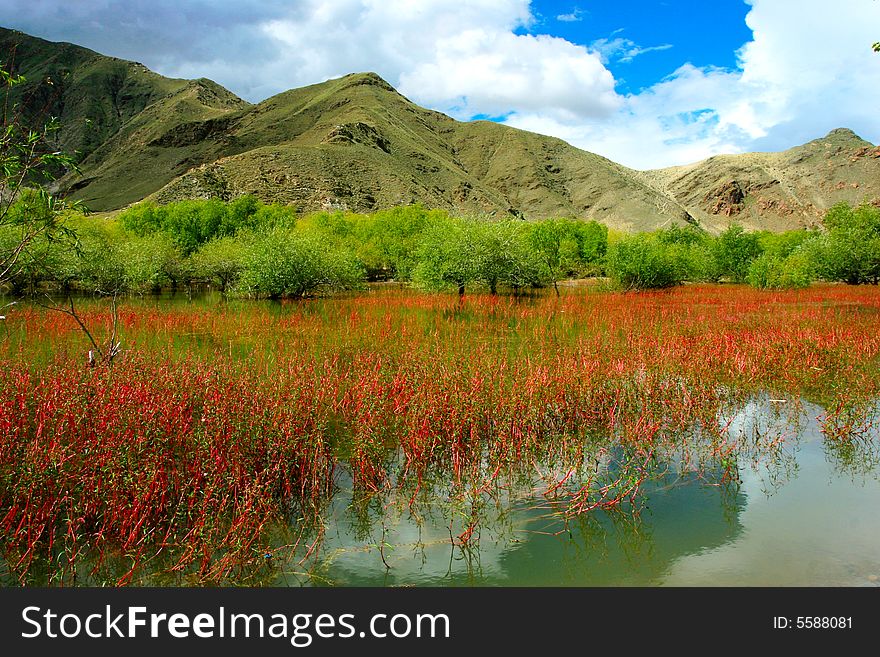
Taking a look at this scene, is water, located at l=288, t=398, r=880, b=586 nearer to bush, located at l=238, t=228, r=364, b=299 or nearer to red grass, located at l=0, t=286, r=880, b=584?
red grass, located at l=0, t=286, r=880, b=584

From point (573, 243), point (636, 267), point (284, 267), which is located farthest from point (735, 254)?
point (284, 267)

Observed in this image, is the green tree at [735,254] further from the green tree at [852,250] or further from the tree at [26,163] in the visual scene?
the tree at [26,163]

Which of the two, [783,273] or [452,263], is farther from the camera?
[783,273]

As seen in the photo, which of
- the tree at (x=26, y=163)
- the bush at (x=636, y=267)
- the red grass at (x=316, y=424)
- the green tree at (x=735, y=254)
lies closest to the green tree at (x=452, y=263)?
the bush at (x=636, y=267)

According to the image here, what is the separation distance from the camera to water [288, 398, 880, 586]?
5.58m

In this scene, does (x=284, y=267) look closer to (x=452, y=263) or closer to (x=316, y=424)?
(x=452, y=263)

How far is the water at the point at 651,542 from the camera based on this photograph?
18.3 feet

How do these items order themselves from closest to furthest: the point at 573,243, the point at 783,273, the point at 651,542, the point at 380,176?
the point at 651,542 < the point at 783,273 < the point at 573,243 < the point at 380,176

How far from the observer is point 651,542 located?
625cm
